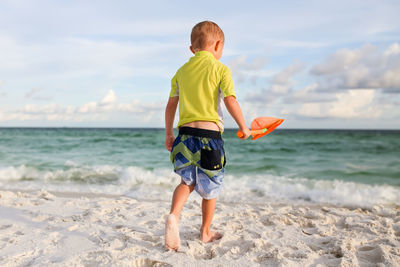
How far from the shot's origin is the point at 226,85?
2.08 m

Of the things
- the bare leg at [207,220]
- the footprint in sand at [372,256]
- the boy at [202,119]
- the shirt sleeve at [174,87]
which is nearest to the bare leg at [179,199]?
the boy at [202,119]

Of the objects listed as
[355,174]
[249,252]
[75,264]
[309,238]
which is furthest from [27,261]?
[355,174]

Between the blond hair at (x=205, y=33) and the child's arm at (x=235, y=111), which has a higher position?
the blond hair at (x=205, y=33)

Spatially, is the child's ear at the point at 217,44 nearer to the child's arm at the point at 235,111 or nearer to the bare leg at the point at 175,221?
the child's arm at the point at 235,111

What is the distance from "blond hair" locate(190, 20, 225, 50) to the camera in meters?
2.14

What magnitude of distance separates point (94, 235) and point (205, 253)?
0.90 metres

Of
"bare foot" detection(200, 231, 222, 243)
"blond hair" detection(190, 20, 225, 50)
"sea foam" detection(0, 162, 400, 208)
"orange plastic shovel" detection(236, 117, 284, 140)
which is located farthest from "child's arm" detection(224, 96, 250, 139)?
"sea foam" detection(0, 162, 400, 208)

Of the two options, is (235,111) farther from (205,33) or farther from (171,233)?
(171,233)

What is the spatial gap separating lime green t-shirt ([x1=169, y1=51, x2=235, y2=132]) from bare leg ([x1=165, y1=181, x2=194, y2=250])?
1.51 feet

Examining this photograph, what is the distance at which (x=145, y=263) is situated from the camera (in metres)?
1.99

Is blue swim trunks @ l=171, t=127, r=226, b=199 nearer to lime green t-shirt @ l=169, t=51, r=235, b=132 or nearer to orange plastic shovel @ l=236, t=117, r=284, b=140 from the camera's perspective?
lime green t-shirt @ l=169, t=51, r=235, b=132

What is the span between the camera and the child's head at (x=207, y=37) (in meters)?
2.14

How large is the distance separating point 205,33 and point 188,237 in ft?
4.97

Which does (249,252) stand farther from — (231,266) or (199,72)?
(199,72)
